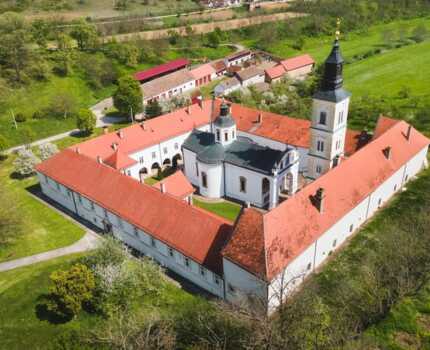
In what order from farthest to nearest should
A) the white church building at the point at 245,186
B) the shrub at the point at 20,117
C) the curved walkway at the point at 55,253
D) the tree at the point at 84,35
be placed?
the tree at the point at 84,35 < the shrub at the point at 20,117 < the curved walkway at the point at 55,253 < the white church building at the point at 245,186

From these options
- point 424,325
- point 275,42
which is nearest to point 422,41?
point 275,42

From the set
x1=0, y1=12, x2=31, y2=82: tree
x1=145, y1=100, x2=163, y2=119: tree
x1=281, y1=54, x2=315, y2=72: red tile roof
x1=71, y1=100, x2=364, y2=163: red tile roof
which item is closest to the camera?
x1=71, y1=100, x2=364, y2=163: red tile roof

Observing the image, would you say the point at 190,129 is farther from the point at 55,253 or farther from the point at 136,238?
the point at 55,253

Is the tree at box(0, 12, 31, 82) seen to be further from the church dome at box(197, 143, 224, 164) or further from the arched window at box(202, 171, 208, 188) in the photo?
the arched window at box(202, 171, 208, 188)

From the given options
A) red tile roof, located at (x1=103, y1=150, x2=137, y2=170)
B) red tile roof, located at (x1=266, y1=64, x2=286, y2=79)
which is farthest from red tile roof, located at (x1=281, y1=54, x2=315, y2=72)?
red tile roof, located at (x1=103, y1=150, x2=137, y2=170)

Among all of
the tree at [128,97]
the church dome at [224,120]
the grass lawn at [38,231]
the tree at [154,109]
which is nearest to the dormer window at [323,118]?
the church dome at [224,120]

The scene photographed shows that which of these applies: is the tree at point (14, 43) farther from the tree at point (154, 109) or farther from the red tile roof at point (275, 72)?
the red tile roof at point (275, 72)

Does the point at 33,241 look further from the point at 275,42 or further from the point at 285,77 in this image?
the point at 275,42
